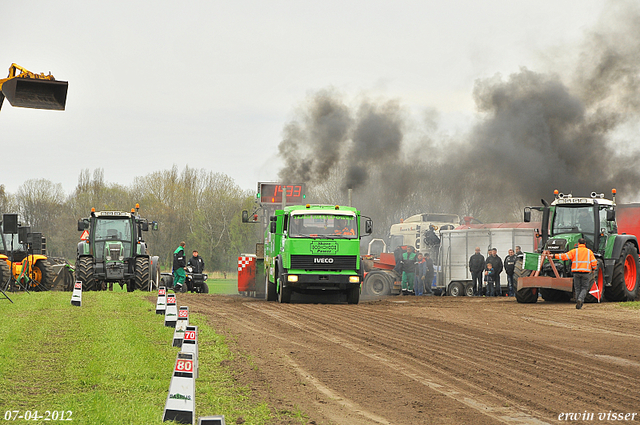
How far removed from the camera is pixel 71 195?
71.8 m

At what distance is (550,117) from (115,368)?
25.1m

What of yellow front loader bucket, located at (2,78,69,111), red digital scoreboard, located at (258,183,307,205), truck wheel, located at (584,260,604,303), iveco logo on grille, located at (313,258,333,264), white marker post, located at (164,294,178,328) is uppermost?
red digital scoreboard, located at (258,183,307,205)

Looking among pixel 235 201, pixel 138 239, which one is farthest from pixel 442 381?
pixel 235 201

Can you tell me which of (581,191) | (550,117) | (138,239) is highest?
(550,117)

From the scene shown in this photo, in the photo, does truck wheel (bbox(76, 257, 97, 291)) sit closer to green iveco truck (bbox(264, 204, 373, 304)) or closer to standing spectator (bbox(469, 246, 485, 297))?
green iveco truck (bbox(264, 204, 373, 304))

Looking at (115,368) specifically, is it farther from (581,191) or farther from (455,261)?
(581,191)

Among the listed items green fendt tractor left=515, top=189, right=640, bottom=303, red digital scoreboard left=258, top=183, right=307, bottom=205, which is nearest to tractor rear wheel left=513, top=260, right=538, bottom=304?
green fendt tractor left=515, top=189, right=640, bottom=303

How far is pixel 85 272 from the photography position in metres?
22.5

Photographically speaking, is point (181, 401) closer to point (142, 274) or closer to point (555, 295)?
point (555, 295)

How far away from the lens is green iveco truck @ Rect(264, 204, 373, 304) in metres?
19.5

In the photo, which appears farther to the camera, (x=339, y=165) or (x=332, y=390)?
(x=339, y=165)

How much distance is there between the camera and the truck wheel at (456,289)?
89.0 ft

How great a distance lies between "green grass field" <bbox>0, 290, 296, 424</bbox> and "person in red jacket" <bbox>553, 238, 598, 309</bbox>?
9.63 metres

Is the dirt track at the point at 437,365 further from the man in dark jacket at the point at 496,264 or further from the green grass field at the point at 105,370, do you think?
the man in dark jacket at the point at 496,264
